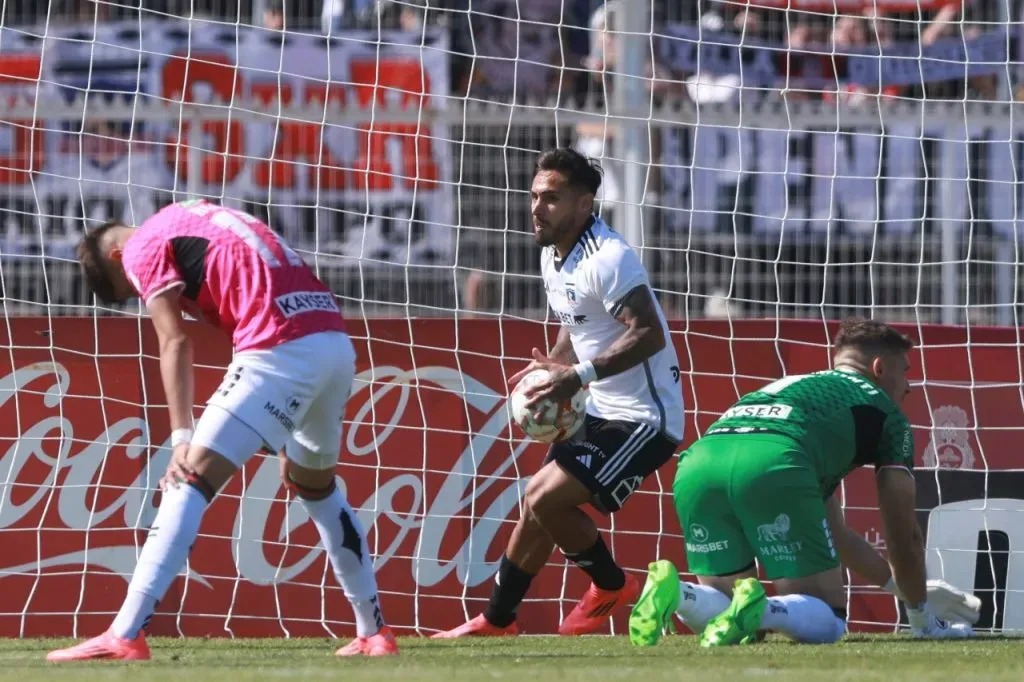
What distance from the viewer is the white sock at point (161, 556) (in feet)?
18.2

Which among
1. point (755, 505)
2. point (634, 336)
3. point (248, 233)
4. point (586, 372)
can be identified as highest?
point (248, 233)

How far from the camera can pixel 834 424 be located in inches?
258

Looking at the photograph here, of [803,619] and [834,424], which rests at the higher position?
[834,424]

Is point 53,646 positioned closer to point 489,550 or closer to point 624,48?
point 489,550

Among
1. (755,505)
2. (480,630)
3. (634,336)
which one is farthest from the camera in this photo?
(480,630)

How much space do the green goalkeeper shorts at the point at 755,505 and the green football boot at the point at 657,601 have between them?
0.47 metres

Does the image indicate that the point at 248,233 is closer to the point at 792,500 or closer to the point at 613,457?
the point at 613,457

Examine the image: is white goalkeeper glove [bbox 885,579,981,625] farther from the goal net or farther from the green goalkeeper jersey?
the green goalkeeper jersey

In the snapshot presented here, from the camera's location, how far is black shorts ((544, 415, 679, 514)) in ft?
22.2

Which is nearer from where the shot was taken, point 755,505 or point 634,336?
point 755,505

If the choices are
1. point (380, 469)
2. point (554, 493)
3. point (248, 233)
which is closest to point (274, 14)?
point (380, 469)

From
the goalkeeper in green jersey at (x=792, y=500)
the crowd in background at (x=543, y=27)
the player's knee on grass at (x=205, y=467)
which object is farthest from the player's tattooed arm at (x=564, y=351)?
the crowd in background at (x=543, y=27)

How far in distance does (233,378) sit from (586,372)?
145 cm

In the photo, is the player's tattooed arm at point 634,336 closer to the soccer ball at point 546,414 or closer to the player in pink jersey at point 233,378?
the soccer ball at point 546,414
